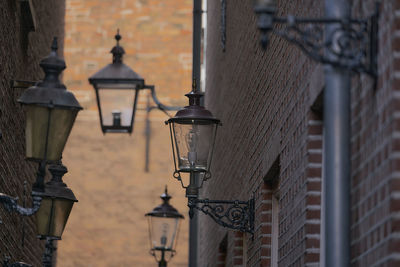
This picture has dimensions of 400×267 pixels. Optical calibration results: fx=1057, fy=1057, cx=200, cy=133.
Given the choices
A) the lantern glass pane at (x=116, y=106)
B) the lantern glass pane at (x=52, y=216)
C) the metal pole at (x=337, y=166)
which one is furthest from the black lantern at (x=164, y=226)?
the metal pole at (x=337, y=166)

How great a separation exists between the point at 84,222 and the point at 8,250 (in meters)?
17.1

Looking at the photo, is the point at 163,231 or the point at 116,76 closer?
the point at 116,76

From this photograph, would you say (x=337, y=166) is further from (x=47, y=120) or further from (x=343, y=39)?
(x=47, y=120)

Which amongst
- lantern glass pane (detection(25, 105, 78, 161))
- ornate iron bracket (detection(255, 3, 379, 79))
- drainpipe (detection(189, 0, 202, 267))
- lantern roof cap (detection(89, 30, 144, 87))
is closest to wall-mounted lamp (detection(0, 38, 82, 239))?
lantern glass pane (detection(25, 105, 78, 161))

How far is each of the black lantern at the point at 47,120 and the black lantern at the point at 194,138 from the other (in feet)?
10.6

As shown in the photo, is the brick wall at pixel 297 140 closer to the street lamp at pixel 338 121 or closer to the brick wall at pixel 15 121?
the street lamp at pixel 338 121

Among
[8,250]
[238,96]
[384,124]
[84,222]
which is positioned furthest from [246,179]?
[84,222]

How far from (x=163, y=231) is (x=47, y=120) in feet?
32.1

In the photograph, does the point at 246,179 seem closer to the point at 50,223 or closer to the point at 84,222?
the point at 50,223

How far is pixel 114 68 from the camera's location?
25.0 ft

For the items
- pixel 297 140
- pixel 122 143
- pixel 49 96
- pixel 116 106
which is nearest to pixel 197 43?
pixel 116 106

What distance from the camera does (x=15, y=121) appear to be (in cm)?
1020

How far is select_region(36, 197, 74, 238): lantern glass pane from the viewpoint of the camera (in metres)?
7.55

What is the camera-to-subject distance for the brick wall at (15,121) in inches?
357
